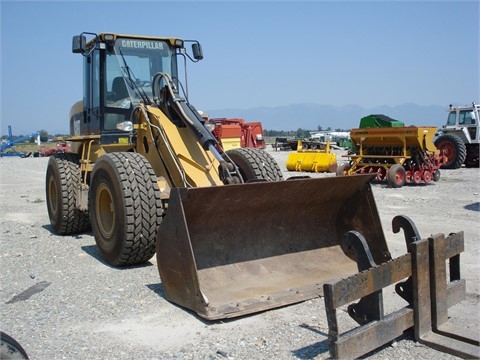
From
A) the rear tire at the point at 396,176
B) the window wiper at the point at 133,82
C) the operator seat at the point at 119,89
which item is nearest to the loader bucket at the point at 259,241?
the window wiper at the point at 133,82

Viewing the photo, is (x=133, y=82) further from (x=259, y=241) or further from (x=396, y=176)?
(x=396, y=176)

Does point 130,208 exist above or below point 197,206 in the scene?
below

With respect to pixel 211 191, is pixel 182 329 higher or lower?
lower

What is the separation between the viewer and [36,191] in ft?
49.6

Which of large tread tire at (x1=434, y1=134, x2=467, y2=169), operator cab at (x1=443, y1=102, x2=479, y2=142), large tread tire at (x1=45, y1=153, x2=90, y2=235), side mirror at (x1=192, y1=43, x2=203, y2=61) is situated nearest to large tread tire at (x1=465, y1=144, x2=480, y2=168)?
operator cab at (x1=443, y1=102, x2=479, y2=142)

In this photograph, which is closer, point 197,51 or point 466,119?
point 197,51

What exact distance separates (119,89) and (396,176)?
8613 mm

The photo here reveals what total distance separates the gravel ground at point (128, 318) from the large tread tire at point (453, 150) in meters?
12.6

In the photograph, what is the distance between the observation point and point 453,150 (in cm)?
1908

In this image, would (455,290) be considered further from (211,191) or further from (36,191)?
(36,191)

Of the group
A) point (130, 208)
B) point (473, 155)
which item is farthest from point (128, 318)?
point (473, 155)

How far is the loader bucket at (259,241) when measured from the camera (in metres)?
4.34

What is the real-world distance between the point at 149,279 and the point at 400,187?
9808 millimetres

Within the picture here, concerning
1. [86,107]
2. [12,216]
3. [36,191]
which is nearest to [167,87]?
[86,107]
